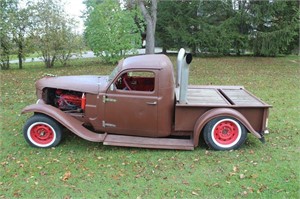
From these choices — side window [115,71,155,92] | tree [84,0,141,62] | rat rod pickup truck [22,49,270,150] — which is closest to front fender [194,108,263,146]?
rat rod pickup truck [22,49,270,150]

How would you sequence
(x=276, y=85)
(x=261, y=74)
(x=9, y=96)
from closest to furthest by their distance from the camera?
(x=9, y=96) → (x=276, y=85) → (x=261, y=74)

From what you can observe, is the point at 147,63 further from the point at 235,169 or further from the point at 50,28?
the point at 50,28

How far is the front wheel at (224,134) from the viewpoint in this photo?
5.10 m

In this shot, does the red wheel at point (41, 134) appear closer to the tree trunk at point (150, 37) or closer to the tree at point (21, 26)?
the tree at point (21, 26)

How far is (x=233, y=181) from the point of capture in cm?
423

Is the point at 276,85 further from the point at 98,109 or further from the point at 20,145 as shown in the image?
the point at 20,145

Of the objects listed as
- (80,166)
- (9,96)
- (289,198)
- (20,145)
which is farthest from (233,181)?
(9,96)

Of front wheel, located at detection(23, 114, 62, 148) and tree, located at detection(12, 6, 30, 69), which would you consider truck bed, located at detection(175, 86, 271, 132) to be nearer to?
front wheel, located at detection(23, 114, 62, 148)

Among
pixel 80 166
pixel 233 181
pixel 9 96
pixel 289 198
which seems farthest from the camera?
pixel 9 96

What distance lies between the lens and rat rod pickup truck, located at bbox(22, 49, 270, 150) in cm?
508

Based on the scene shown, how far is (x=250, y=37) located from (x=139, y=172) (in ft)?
56.5

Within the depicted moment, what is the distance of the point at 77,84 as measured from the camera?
5.50 m

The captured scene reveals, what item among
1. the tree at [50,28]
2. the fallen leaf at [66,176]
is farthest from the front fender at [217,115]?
the tree at [50,28]

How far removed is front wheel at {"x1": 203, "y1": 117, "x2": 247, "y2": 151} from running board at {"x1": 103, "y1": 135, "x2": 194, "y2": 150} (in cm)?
36
